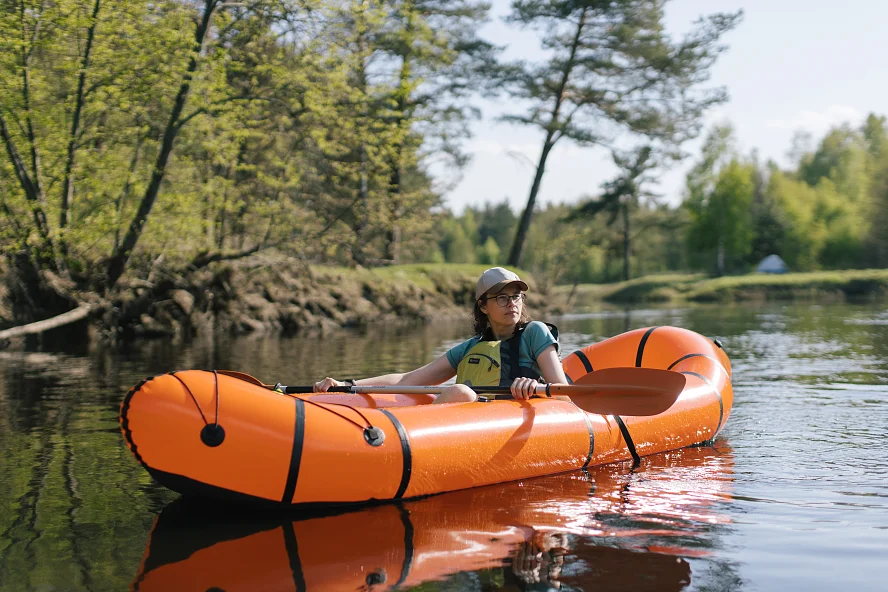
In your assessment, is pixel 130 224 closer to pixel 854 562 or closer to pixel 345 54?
pixel 345 54

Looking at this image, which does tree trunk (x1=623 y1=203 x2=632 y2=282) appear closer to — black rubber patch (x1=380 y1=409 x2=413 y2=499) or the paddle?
the paddle

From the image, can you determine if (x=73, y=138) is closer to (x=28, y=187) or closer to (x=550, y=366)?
(x=28, y=187)

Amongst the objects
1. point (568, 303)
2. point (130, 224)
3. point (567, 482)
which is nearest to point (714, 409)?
point (567, 482)

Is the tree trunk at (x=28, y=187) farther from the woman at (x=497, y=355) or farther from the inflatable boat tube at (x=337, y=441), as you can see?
the inflatable boat tube at (x=337, y=441)

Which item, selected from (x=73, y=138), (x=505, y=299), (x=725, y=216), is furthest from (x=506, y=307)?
(x=725, y=216)

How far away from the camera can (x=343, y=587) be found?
10.1 ft

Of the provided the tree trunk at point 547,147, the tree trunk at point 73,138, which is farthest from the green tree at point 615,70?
the tree trunk at point 73,138

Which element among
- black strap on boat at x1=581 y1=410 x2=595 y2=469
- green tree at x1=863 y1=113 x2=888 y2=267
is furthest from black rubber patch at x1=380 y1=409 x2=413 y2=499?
green tree at x1=863 y1=113 x2=888 y2=267

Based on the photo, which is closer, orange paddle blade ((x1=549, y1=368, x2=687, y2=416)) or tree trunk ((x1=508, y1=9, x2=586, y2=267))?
orange paddle blade ((x1=549, y1=368, x2=687, y2=416))

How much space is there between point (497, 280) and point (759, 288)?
31.8m

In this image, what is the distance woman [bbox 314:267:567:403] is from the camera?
4906 millimetres

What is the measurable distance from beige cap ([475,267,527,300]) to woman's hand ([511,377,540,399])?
0.54 meters

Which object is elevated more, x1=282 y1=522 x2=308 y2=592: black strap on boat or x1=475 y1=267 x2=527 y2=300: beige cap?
x1=475 y1=267 x2=527 y2=300: beige cap

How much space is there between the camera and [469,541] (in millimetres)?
3652
